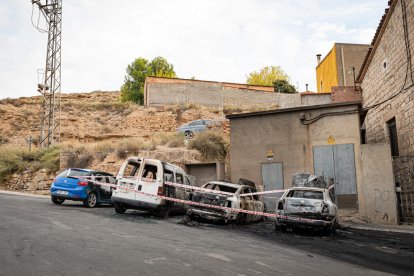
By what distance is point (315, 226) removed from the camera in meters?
11.1

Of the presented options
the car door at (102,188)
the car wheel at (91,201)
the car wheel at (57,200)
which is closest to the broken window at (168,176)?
the car door at (102,188)

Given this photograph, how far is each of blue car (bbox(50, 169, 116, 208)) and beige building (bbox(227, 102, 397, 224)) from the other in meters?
7.01

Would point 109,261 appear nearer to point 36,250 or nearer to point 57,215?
point 36,250

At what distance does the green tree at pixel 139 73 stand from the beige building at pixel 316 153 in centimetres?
3435

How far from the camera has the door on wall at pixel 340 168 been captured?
1691 centimetres

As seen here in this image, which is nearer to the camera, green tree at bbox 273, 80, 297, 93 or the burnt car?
the burnt car

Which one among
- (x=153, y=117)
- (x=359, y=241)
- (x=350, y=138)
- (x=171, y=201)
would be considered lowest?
(x=359, y=241)

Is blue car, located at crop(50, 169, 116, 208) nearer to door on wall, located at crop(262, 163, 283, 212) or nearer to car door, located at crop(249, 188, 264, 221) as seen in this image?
car door, located at crop(249, 188, 264, 221)

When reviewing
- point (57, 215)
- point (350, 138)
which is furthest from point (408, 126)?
point (57, 215)

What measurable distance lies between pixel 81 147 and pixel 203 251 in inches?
814

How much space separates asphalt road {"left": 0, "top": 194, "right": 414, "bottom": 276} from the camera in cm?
575

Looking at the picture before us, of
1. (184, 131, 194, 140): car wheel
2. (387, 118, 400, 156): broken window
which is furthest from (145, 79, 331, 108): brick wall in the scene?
(387, 118, 400, 156): broken window

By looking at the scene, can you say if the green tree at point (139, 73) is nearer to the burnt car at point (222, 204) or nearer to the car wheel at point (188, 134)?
the car wheel at point (188, 134)

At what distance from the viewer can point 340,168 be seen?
56.7 feet
